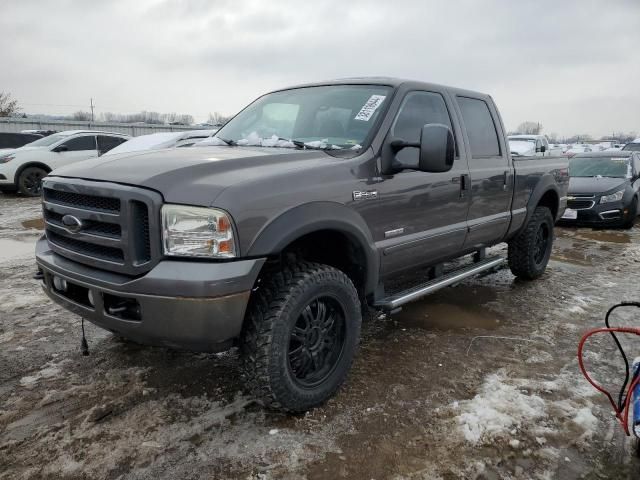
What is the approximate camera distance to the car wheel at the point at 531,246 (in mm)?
5238

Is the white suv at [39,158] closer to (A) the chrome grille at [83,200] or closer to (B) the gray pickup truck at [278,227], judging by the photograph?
(B) the gray pickup truck at [278,227]

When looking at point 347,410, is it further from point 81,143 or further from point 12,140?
point 12,140

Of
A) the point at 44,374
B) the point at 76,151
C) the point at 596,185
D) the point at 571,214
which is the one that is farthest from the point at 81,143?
the point at 596,185

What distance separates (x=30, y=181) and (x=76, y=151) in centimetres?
137

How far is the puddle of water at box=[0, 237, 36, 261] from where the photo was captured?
627cm

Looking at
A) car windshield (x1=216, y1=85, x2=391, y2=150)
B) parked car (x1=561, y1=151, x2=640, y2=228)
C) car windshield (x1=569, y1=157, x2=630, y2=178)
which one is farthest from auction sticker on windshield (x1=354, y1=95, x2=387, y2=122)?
car windshield (x1=569, y1=157, x2=630, y2=178)

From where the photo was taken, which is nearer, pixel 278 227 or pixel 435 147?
pixel 278 227

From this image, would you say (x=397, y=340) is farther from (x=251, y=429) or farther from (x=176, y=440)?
(x=176, y=440)

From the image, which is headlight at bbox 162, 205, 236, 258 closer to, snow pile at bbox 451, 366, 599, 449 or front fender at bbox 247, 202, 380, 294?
front fender at bbox 247, 202, 380, 294

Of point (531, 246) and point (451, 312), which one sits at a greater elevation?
point (531, 246)

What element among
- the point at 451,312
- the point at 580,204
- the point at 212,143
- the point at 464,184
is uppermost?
the point at 212,143

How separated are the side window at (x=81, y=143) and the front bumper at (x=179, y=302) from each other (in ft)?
38.9

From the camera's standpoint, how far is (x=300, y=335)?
272cm

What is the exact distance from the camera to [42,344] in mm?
3648
